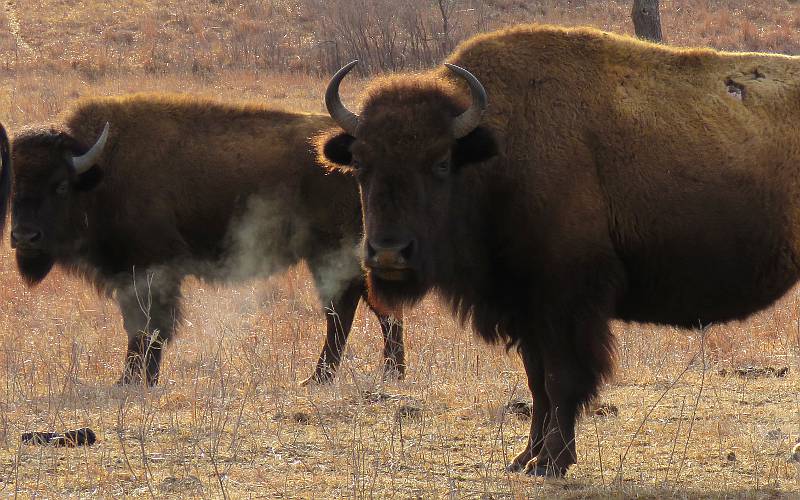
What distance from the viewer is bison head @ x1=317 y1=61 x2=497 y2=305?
5.08 metres

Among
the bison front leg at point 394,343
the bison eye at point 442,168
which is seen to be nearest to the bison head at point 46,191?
the bison front leg at point 394,343

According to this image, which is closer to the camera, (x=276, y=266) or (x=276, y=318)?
(x=276, y=266)

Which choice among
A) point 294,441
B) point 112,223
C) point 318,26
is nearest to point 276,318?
point 112,223

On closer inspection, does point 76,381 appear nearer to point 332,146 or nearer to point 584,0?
point 332,146

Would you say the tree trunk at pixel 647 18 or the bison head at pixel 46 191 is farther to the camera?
the tree trunk at pixel 647 18

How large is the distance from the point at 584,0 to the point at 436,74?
90.9 feet

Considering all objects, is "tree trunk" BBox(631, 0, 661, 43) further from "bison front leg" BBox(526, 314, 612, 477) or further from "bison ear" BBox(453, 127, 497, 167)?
"bison front leg" BBox(526, 314, 612, 477)

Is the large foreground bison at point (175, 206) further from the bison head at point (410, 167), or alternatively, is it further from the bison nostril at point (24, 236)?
the bison head at point (410, 167)

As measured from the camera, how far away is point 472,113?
5363mm

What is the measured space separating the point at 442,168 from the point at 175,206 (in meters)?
4.04

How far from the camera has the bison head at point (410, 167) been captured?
508 cm

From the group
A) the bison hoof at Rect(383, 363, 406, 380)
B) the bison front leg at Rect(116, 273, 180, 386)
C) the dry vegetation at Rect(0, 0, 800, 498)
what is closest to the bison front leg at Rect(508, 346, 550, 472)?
the dry vegetation at Rect(0, 0, 800, 498)

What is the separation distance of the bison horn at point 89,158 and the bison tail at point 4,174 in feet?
8.96

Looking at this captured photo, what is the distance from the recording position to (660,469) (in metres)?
5.32
